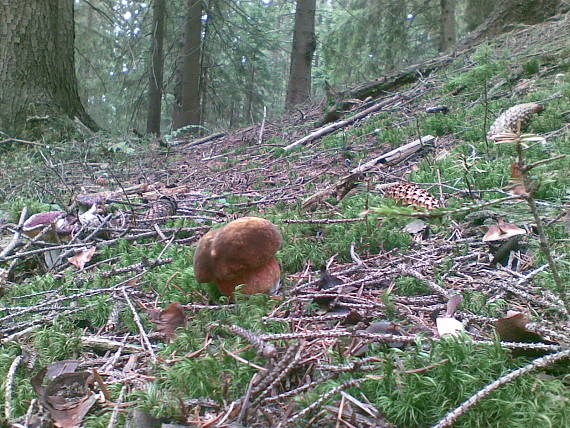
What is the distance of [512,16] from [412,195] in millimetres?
5632

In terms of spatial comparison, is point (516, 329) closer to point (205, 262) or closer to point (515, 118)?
point (205, 262)

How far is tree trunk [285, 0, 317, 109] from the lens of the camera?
9383 mm

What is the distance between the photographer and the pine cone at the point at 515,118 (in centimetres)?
329

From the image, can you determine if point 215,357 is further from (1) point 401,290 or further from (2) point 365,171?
(2) point 365,171

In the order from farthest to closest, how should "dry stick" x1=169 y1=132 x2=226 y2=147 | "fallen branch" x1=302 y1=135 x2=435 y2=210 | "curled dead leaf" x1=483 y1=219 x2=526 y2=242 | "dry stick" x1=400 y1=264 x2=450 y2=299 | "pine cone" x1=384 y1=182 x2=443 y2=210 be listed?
"dry stick" x1=169 y1=132 x2=226 y2=147 → "fallen branch" x1=302 y1=135 x2=435 y2=210 → "pine cone" x1=384 y1=182 x2=443 y2=210 → "curled dead leaf" x1=483 y1=219 x2=526 y2=242 → "dry stick" x1=400 y1=264 x2=450 y2=299

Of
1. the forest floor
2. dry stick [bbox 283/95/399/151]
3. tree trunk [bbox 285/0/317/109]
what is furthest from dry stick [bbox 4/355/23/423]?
tree trunk [bbox 285/0/317/109]

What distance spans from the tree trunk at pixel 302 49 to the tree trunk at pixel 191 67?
2302 millimetres

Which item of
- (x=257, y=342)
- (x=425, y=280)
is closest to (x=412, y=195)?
(x=425, y=280)

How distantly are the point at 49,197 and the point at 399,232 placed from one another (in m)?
3.18

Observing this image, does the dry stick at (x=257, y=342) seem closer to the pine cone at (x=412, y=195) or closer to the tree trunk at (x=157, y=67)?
the pine cone at (x=412, y=195)

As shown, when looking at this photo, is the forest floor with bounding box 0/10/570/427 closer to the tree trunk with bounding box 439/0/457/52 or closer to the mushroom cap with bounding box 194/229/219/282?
the mushroom cap with bounding box 194/229/219/282

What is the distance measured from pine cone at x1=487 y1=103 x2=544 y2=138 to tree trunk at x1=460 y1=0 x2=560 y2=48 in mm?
3736

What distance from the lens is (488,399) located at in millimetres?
1037

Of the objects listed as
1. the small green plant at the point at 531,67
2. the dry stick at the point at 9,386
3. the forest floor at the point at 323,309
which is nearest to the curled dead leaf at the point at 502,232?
the forest floor at the point at 323,309
